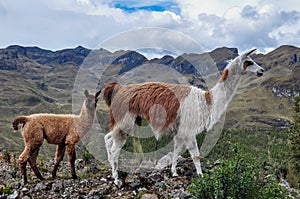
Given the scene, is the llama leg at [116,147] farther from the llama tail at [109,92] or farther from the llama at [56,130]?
the llama tail at [109,92]

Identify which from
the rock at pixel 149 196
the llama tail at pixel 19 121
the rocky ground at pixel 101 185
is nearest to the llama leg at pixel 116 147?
the rocky ground at pixel 101 185

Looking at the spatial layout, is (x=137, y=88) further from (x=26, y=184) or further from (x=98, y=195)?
(x=26, y=184)

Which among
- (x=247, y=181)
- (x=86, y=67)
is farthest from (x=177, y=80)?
(x=247, y=181)

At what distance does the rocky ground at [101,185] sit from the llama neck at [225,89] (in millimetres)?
1849

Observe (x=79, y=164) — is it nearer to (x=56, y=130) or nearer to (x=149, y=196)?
(x=56, y=130)

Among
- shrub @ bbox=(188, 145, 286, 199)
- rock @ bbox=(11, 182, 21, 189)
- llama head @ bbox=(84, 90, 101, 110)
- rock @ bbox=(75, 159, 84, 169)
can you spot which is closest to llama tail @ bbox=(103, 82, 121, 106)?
llama head @ bbox=(84, 90, 101, 110)

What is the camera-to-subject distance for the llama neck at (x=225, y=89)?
8797 millimetres

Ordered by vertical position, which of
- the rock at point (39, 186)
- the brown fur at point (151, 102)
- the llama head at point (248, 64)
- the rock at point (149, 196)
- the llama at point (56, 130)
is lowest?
the rock at point (149, 196)

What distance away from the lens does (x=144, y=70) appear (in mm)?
10180

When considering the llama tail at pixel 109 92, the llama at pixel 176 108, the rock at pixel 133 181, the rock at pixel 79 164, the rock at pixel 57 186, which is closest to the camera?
the rock at pixel 57 186

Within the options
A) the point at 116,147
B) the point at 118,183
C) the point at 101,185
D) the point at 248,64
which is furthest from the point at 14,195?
the point at 248,64

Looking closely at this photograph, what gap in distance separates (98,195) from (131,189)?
86cm

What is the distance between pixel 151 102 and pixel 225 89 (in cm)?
201

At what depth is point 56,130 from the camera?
28.7 feet
